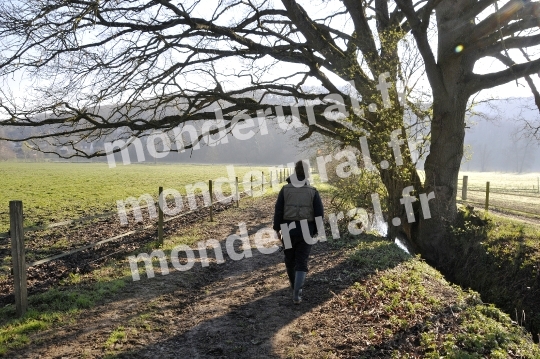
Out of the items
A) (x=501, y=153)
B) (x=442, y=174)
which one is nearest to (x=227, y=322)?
(x=442, y=174)

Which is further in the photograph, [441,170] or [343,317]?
[441,170]

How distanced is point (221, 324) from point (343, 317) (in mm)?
1815

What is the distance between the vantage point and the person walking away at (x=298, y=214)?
6.11 m

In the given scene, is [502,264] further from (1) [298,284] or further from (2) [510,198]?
(2) [510,198]

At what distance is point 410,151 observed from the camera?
409 inches

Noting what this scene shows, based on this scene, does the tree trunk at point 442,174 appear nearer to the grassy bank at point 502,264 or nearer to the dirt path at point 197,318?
the grassy bank at point 502,264

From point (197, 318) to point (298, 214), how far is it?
2.23 m

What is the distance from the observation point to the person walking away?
6.11m

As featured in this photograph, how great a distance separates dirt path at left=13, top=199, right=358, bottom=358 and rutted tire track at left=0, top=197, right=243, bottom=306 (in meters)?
1.88

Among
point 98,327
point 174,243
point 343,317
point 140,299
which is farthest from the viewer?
point 174,243

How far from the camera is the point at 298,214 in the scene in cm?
612

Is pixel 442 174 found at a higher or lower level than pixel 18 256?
lower

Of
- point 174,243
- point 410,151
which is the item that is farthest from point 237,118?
point 410,151

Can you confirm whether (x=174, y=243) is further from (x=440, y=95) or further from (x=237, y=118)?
(x=440, y=95)
